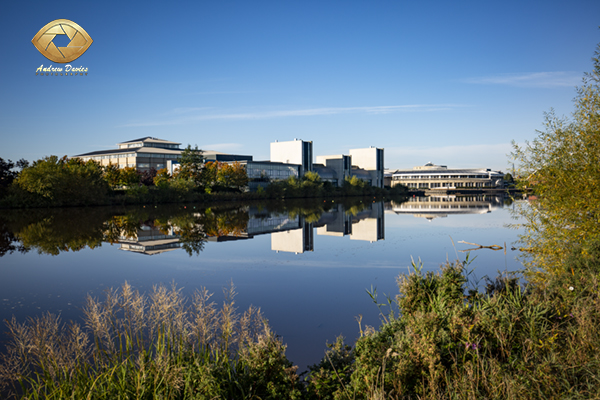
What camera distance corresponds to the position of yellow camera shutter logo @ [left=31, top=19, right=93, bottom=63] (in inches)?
977

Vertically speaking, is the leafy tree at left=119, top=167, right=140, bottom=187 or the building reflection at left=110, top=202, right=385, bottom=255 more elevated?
the leafy tree at left=119, top=167, right=140, bottom=187

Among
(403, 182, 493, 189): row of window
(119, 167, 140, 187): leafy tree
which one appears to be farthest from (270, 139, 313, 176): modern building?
(403, 182, 493, 189): row of window

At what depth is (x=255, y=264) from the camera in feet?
49.5

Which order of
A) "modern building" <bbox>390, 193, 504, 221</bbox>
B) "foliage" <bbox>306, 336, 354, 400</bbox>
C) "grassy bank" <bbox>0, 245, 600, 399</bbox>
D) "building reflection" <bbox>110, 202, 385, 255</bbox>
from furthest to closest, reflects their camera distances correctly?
"modern building" <bbox>390, 193, 504, 221</bbox>, "building reflection" <bbox>110, 202, 385, 255</bbox>, "foliage" <bbox>306, 336, 354, 400</bbox>, "grassy bank" <bbox>0, 245, 600, 399</bbox>

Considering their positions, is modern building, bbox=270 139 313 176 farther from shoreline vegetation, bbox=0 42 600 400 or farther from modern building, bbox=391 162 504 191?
shoreline vegetation, bbox=0 42 600 400

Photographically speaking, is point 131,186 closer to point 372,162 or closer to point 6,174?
point 6,174

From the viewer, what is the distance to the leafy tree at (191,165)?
7138 centimetres

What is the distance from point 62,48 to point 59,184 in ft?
84.3

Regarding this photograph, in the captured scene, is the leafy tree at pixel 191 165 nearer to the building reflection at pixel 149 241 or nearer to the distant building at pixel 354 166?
the distant building at pixel 354 166

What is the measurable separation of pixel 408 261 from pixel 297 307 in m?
7.14

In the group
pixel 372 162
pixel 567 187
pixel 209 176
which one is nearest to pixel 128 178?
pixel 209 176

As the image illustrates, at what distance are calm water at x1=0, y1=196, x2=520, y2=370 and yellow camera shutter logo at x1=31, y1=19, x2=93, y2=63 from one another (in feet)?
35.8

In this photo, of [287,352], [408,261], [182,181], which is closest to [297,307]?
[287,352]

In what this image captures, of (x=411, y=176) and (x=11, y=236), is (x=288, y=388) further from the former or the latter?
(x=411, y=176)
